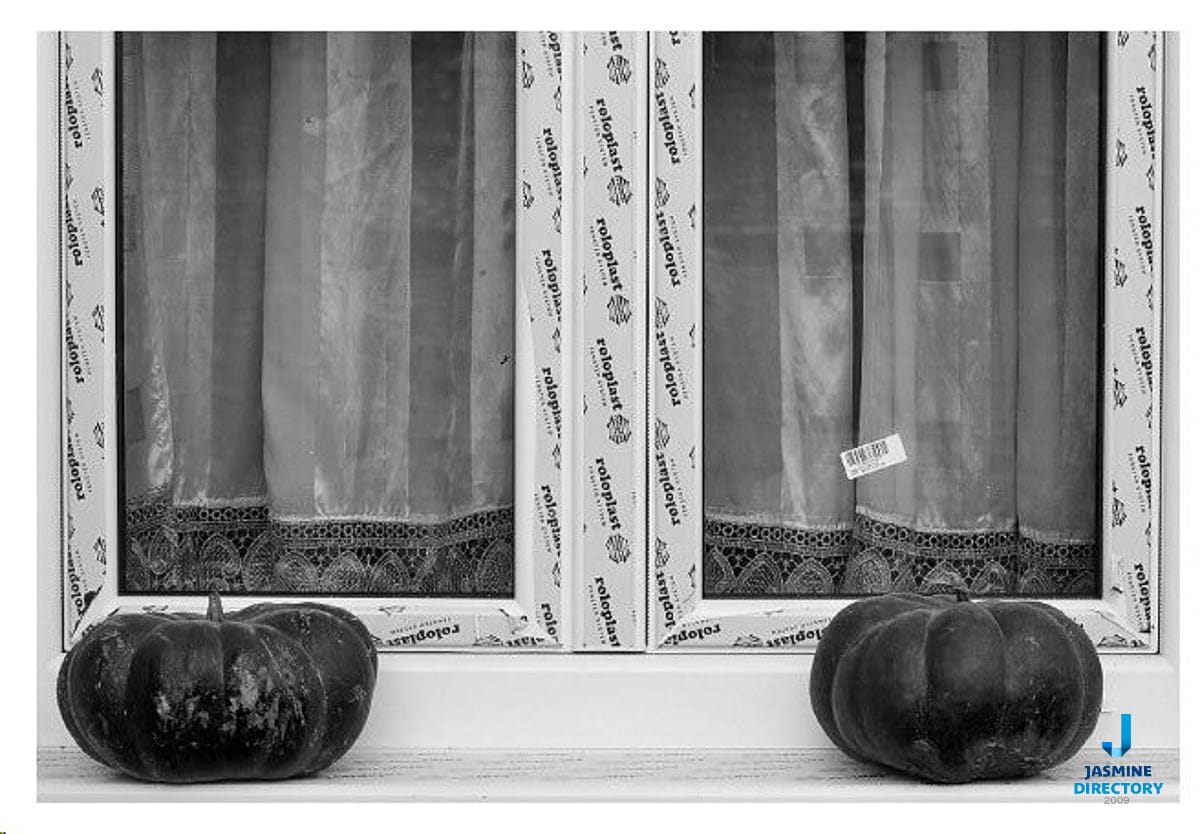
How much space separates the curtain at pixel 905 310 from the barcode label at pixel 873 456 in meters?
0.01

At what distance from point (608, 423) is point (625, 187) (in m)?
0.34

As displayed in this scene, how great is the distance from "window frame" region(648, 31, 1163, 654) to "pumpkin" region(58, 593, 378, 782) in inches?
21.0

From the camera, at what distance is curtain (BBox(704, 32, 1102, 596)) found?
2734 mm

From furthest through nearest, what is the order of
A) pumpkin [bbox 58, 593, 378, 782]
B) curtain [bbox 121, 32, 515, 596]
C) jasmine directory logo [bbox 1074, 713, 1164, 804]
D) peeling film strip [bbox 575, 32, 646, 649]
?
curtain [bbox 121, 32, 515, 596] → peeling film strip [bbox 575, 32, 646, 649] → jasmine directory logo [bbox 1074, 713, 1164, 804] → pumpkin [bbox 58, 593, 378, 782]

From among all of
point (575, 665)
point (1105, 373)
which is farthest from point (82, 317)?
point (1105, 373)

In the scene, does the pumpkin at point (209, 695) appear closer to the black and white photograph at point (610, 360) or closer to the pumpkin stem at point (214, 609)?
the pumpkin stem at point (214, 609)

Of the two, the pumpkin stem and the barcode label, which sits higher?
the barcode label

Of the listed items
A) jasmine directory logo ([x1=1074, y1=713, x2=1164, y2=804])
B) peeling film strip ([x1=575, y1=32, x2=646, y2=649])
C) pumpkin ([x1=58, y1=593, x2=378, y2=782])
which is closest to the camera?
pumpkin ([x1=58, y1=593, x2=378, y2=782])

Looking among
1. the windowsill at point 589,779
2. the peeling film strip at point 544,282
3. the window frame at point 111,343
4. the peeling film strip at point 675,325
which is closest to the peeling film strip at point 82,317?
the window frame at point 111,343

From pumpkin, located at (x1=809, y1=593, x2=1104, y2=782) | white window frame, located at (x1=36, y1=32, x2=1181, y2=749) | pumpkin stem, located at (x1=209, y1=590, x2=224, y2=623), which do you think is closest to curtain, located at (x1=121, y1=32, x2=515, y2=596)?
white window frame, located at (x1=36, y1=32, x2=1181, y2=749)

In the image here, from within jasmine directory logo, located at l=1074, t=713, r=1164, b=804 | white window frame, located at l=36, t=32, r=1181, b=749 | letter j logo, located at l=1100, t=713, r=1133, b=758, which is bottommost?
jasmine directory logo, located at l=1074, t=713, r=1164, b=804

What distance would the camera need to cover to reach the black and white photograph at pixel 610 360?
262 cm

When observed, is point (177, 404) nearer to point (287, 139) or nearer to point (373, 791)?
point (287, 139)

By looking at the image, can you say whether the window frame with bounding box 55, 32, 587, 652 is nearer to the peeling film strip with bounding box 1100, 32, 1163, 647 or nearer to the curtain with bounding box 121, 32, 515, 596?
the curtain with bounding box 121, 32, 515, 596
